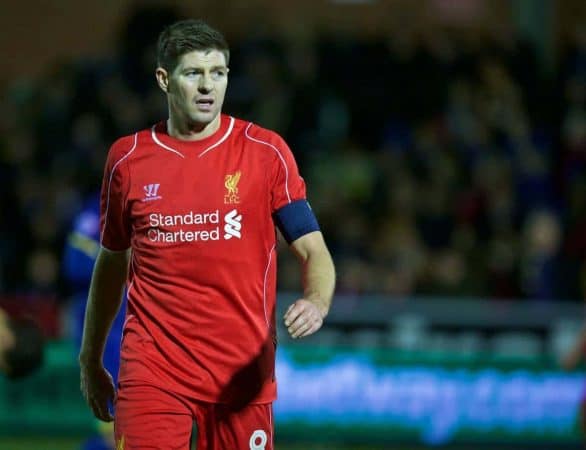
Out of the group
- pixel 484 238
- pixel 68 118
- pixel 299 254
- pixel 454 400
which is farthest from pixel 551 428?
pixel 299 254

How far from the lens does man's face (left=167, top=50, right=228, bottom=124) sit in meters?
5.49

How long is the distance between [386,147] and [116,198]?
33.4 ft

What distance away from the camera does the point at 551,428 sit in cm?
1259

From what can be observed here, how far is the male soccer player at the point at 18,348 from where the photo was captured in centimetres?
468

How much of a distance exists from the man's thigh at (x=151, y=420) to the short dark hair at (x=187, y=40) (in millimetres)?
1300

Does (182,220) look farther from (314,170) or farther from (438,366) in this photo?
(314,170)

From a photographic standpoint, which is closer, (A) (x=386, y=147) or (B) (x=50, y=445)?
(B) (x=50, y=445)

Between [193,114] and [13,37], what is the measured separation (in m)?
13.1

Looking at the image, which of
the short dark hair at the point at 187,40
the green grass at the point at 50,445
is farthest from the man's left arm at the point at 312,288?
the green grass at the point at 50,445

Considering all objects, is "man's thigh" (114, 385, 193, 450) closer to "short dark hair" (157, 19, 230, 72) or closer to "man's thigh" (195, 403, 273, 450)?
"man's thigh" (195, 403, 273, 450)

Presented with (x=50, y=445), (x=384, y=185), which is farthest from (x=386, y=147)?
(x=50, y=445)

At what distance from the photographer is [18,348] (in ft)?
15.5

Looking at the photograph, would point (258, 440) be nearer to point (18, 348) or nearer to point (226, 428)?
point (226, 428)

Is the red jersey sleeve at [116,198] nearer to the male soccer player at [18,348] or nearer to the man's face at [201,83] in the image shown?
the man's face at [201,83]
